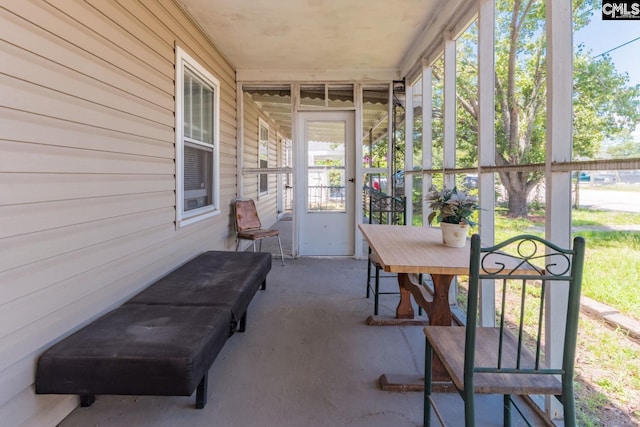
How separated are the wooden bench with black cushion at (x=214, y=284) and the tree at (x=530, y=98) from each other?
188 centimetres

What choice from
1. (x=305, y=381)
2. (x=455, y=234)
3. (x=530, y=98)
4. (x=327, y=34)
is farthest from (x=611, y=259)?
(x=327, y=34)

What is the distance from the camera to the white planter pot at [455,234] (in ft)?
6.79

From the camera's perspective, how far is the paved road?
4.45 ft

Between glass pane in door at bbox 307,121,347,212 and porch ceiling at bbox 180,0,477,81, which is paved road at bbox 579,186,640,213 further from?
glass pane in door at bbox 307,121,347,212

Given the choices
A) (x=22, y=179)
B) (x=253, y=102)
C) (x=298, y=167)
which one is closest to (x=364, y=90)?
(x=298, y=167)

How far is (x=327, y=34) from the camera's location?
3662 mm

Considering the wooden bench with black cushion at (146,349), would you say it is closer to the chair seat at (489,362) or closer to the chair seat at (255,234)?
the chair seat at (489,362)

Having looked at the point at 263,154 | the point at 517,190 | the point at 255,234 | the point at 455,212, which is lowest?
the point at 255,234

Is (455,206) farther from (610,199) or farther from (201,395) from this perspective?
(201,395)

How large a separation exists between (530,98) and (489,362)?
1533mm

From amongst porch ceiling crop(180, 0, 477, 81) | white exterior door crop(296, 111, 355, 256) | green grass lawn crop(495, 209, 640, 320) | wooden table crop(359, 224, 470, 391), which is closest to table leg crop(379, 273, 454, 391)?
wooden table crop(359, 224, 470, 391)

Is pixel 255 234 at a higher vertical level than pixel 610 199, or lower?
lower

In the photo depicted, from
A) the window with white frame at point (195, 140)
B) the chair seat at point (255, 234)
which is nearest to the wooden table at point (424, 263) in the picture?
the window with white frame at point (195, 140)

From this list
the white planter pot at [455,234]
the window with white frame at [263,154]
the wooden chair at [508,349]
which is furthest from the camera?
the window with white frame at [263,154]
